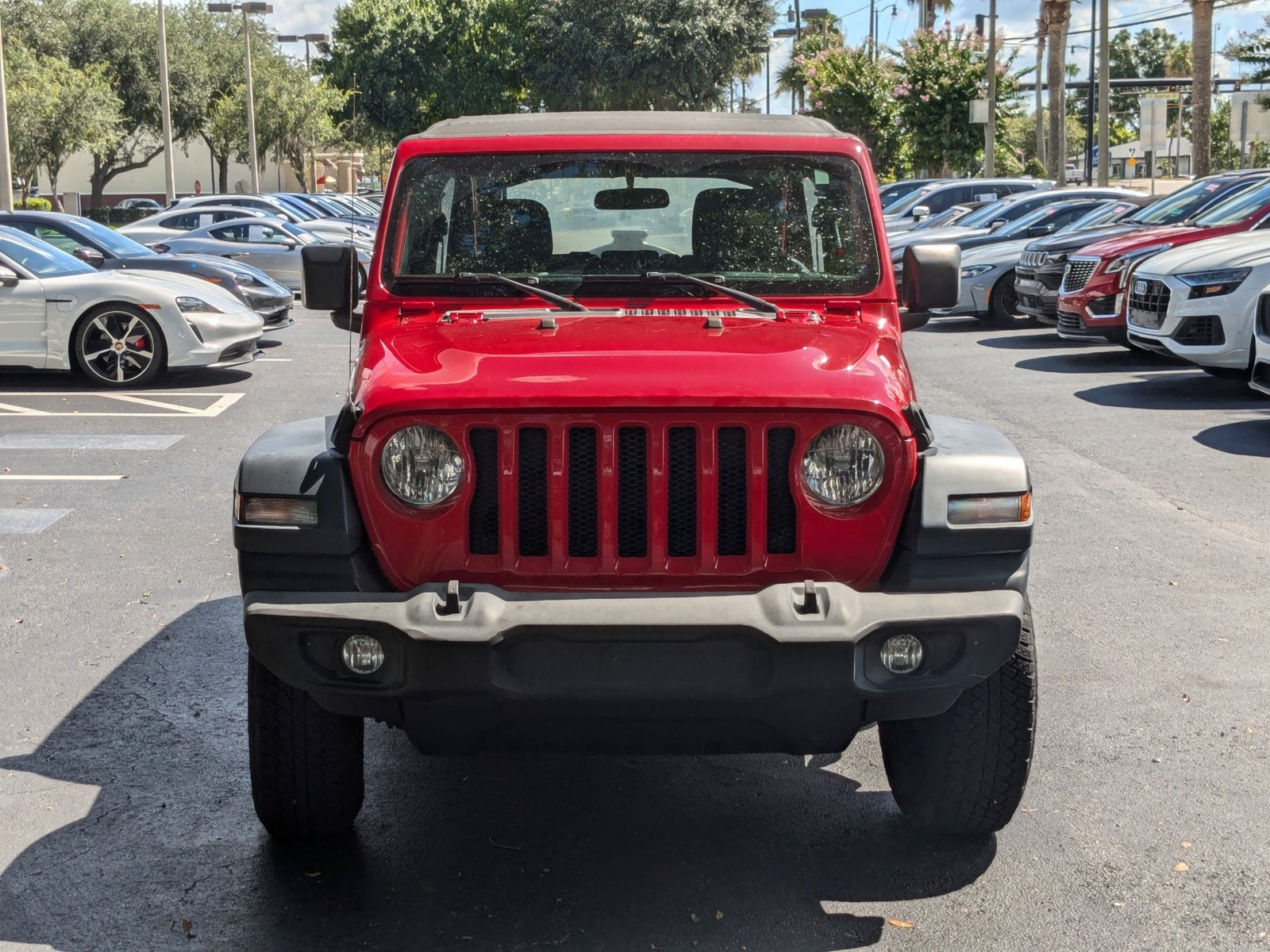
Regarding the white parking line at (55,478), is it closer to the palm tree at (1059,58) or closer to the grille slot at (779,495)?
the grille slot at (779,495)

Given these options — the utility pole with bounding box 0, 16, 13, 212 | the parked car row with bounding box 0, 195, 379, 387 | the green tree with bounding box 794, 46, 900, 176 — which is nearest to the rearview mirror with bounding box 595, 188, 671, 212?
the parked car row with bounding box 0, 195, 379, 387

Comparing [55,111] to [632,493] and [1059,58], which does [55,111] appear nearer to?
[1059,58]

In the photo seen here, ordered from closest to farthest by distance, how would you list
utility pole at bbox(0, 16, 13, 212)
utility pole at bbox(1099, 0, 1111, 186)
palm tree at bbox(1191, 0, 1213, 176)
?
utility pole at bbox(0, 16, 13, 212) → palm tree at bbox(1191, 0, 1213, 176) → utility pole at bbox(1099, 0, 1111, 186)

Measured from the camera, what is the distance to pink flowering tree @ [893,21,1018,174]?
140ft

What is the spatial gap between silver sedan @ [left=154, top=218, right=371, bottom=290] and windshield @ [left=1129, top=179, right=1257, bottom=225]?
11187mm

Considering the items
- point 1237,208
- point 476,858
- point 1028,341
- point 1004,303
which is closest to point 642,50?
point 1004,303

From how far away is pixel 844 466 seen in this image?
3770 millimetres

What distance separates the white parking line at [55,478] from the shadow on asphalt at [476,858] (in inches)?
187

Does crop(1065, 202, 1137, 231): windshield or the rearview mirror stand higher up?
crop(1065, 202, 1137, 231): windshield

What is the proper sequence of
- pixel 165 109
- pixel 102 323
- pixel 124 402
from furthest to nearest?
pixel 165 109 < pixel 102 323 < pixel 124 402

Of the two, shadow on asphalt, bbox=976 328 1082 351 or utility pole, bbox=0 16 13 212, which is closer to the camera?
shadow on asphalt, bbox=976 328 1082 351

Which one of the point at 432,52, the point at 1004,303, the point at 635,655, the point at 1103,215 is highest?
the point at 432,52

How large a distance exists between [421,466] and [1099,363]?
12.6m

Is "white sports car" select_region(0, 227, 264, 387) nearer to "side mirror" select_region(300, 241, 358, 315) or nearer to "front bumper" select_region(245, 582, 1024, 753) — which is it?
"side mirror" select_region(300, 241, 358, 315)
